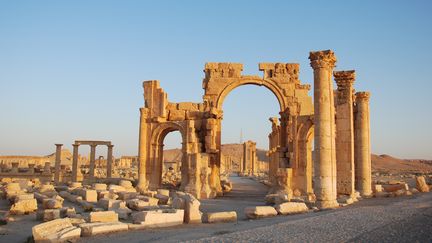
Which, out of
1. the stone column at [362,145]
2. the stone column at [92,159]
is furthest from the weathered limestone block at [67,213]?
the stone column at [92,159]

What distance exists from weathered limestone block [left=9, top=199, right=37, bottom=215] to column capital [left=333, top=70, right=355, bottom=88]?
13.2 m

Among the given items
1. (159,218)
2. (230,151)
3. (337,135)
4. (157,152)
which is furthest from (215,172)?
(230,151)

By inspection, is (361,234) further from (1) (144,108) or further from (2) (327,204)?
(1) (144,108)

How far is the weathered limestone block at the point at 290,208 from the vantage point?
13.1m

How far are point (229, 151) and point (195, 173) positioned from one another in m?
100.0

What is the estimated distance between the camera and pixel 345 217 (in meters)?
10.4

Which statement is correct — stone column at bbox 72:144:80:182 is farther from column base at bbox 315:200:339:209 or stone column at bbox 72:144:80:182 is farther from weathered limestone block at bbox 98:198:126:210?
column base at bbox 315:200:339:209

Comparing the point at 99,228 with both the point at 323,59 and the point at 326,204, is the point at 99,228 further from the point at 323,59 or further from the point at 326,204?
the point at 323,59

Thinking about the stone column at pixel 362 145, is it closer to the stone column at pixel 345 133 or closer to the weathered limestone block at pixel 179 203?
the stone column at pixel 345 133

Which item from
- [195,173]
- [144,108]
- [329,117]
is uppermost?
[144,108]

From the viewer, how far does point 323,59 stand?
1486 cm

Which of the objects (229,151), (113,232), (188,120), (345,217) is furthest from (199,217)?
(229,151)

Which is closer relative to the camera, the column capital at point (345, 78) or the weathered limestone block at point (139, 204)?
the weathered limestone block at point (139, 204)

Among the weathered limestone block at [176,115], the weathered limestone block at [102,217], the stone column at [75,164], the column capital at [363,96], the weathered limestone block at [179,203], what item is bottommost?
the weathered limestone block at [102,217]
